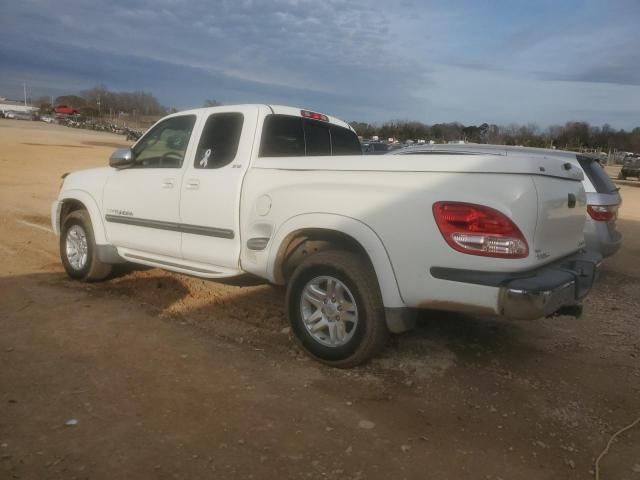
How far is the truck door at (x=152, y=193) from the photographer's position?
204 inches

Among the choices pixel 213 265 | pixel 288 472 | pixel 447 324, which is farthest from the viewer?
pixel 447 324

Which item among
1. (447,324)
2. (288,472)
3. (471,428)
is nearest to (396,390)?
(471,428)

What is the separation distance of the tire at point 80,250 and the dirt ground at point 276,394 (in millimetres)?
206

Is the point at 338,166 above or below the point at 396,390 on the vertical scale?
above

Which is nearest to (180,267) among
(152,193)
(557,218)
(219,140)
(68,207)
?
(152,193)

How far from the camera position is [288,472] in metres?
2.92

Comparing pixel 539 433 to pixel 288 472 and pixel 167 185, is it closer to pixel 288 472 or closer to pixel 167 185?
pixel 288 472

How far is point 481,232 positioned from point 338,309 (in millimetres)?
1212

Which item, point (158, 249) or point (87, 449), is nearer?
point (87, 449)

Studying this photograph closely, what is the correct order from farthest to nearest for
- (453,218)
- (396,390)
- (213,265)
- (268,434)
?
1. (213,265)
2. (396,390)
3. (453,218)
4. (268,434)

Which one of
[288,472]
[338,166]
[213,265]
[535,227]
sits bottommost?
[288,472]

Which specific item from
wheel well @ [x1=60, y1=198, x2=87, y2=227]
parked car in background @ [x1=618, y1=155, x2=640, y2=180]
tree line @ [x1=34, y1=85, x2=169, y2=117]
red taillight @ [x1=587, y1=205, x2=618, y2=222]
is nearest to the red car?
tree line @ [x1=34, y1=85, x2=169, y2=117]

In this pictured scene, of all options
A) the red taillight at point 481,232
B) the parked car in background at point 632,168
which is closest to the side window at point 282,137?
the red taillight at point 481,232

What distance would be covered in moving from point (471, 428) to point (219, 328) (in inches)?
94.0
